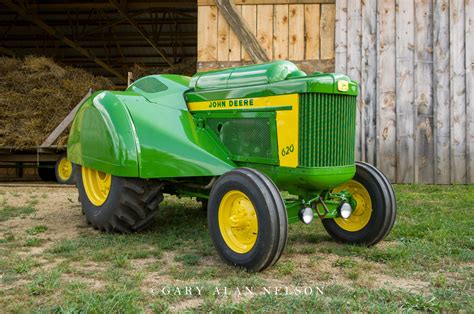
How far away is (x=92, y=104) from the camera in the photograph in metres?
4.91

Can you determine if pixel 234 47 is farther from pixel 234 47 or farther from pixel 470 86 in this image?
pixel 470 86

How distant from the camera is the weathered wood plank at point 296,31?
26.4 ft

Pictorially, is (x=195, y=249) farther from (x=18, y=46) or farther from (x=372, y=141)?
(x=18, y=46)

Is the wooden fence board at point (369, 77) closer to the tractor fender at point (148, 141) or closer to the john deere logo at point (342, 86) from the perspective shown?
the tractor fender at point (148, 141)

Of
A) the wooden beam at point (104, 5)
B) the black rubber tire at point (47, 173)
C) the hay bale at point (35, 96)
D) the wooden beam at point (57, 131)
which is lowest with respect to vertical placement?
the black rubber tire at point (47, 173)

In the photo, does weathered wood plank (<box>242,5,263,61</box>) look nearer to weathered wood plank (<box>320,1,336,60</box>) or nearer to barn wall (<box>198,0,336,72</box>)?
barn wall (<box>198,0,336,72</box>)

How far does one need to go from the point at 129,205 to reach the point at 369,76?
498cm

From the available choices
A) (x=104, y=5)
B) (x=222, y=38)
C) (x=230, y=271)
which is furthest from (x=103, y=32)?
(x=230, y=271)

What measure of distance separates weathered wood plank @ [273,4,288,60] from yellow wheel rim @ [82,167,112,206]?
3984 mm

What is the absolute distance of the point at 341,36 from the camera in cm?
811

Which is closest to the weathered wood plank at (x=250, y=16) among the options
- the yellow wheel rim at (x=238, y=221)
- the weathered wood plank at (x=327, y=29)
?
the weathered wood plank at (x=327, y=29)

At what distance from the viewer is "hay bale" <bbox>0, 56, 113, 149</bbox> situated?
10.0 m

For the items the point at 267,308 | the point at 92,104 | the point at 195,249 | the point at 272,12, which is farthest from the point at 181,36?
the point at 267,308

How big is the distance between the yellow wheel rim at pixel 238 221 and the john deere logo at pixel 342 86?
107 cm
